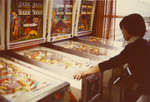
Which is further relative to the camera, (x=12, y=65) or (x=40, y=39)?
(x=40, y=39)

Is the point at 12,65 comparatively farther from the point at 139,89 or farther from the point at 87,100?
the point at 139,89

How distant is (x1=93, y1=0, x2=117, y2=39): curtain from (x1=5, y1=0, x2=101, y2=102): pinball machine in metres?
0.88

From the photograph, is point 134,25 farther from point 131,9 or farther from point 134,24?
point 131,9

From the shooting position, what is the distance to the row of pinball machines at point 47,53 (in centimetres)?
158

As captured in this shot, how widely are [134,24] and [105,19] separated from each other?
217 cm

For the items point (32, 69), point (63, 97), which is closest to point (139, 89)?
point (63, 97)

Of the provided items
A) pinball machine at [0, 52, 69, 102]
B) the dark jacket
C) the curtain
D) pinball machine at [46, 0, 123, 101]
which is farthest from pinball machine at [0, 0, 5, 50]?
the curtain

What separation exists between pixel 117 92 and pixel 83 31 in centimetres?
127

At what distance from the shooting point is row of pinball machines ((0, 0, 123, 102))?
1.58 meters

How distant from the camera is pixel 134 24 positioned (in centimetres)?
162

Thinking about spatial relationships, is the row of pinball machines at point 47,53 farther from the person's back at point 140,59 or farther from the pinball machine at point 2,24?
the person's back at point 140,59

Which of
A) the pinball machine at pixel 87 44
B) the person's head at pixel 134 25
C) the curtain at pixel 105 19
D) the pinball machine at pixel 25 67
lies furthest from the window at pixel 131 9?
→ the person's head at pixel 134 25

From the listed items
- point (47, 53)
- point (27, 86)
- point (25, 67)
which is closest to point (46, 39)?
point (47, 53)

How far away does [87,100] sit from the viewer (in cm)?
196
